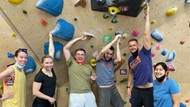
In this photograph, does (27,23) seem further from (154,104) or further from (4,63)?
(154,104)

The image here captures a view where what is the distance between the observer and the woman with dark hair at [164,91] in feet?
8.09

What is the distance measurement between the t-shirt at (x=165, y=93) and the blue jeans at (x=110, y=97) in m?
0.69

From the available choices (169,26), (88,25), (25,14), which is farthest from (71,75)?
(169,26)

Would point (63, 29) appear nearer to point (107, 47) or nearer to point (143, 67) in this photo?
point (107, 47)

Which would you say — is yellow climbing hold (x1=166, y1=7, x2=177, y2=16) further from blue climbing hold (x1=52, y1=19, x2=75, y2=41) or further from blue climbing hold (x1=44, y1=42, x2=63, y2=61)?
blue climbing hold (x1=44, y1=42, x2=63, y2=61)

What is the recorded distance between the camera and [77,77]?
2.94 meters

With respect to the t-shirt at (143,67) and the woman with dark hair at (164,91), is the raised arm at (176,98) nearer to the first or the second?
the woman with dark hair at (164,91)

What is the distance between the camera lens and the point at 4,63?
2848 millimetres

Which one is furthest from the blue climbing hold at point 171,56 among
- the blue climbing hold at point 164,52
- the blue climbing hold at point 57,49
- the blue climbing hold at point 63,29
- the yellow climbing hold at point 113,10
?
the blue climbing hold at point 57,49

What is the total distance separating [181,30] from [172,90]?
944 mm

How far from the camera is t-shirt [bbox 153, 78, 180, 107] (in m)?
2.47

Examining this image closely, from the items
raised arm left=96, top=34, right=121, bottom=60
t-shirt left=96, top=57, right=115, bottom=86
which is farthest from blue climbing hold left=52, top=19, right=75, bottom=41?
t-shirt left=96, top=57, right=115, bottom=86

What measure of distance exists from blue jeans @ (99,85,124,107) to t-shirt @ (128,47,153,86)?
42cm

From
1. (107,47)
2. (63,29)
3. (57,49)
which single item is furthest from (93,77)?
(63,29)
